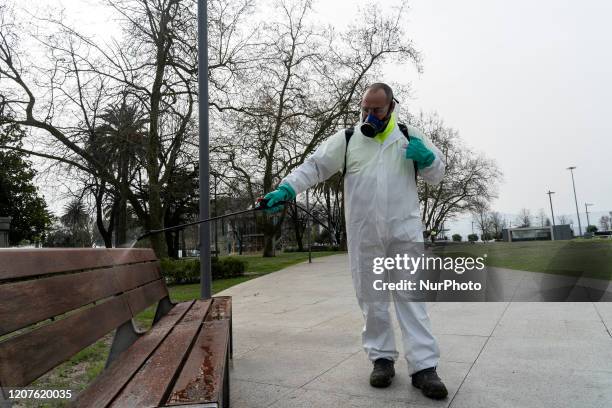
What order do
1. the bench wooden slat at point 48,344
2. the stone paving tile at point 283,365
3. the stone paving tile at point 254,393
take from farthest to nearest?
the stone paving tile at point 283,365, the stone paving tile at point 254,393, the bench wooden slat at point 48,344

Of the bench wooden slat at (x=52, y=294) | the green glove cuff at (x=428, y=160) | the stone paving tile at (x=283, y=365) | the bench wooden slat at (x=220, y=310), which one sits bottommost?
the stone paving tile at (x=283, y=365)

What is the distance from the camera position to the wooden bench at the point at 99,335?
1.56 m

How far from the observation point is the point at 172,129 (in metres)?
14.0

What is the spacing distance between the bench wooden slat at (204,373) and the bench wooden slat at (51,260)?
25.7 inches

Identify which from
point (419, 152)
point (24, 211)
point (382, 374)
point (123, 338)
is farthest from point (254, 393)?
point (24, 211)

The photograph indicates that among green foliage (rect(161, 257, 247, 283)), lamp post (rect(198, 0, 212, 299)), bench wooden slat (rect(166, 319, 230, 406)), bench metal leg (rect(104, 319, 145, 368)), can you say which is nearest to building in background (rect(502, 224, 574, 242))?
green foliage (rect(161, 257, 247, 283))

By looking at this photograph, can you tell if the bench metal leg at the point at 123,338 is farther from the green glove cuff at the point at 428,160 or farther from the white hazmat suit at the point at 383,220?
the green glove cuff at the point at 428,160

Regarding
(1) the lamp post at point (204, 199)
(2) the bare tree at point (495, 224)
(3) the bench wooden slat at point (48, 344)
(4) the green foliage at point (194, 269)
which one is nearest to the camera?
(3) the bench wooden slat at point (48, 344)

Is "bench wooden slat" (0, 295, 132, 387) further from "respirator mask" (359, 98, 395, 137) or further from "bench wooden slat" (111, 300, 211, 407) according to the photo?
"respirator mask" (359, 98, 395, 137)

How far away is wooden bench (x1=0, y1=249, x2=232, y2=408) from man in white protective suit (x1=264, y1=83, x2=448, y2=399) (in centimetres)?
93

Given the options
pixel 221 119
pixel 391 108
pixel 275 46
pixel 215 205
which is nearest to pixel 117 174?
pixel 221 119

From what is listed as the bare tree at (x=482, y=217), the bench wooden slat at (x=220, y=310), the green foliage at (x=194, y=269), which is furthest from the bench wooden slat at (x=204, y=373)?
the bare tree at (x=482, y=217)

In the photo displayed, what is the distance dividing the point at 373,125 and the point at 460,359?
1772 mm

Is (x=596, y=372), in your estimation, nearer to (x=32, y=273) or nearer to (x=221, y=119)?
(x=32, y=273)
